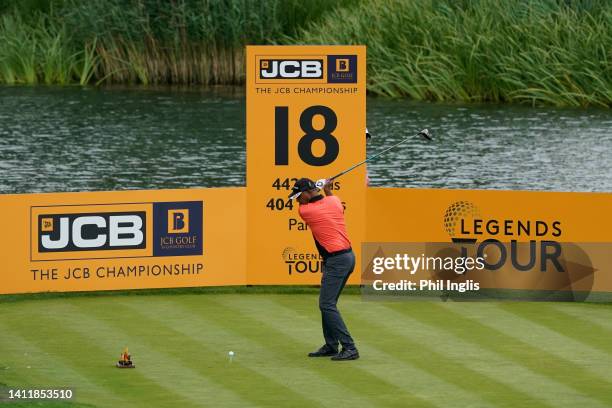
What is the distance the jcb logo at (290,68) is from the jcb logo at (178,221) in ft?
6.70

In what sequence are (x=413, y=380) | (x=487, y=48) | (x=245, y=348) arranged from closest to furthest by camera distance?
1. (x=413, y=380)
2. (x=245, y=348)
3. (x=487, y=48)

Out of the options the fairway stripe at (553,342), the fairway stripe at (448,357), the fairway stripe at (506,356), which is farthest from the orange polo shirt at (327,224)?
the fairway stripe at (553,342)

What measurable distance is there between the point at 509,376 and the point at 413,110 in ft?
89.4

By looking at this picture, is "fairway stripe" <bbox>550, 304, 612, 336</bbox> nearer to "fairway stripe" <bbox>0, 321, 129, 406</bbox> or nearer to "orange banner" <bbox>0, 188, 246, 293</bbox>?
"orange banner" <bbox>0, 188, 246, 293</bbox>

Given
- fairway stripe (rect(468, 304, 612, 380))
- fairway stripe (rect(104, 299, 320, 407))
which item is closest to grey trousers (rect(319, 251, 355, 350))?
fairway stripe (rect(104, 299, 320, 407))

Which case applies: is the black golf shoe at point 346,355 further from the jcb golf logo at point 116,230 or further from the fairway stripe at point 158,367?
the jcb golf logo at point 116,230

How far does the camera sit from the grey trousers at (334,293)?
15.6 m

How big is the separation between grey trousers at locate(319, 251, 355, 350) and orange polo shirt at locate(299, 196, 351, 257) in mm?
125

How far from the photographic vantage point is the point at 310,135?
1995 centimetres

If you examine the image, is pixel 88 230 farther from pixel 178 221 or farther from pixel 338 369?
pixel 338 369

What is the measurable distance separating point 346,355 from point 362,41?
28981 mm

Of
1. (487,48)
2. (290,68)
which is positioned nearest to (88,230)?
(290,68)

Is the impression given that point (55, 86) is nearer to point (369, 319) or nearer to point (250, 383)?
point (369, 319)

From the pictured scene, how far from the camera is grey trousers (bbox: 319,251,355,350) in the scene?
1565 cm
